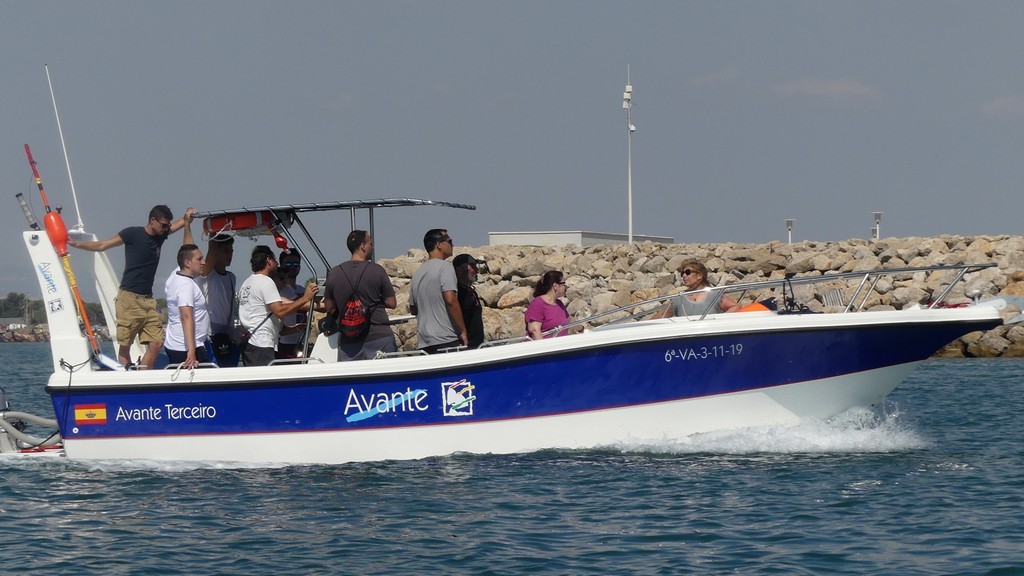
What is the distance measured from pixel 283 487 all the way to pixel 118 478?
147 cm

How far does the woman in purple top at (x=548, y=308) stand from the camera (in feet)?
30.5

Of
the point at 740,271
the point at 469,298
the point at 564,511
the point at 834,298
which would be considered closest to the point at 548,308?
the point at 469,298

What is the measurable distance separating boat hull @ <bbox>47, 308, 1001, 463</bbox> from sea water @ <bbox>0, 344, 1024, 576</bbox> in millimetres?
169

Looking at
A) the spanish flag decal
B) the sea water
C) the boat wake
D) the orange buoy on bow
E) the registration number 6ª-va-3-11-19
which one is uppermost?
the orange buoy on bow

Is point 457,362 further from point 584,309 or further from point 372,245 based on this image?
point 584,309

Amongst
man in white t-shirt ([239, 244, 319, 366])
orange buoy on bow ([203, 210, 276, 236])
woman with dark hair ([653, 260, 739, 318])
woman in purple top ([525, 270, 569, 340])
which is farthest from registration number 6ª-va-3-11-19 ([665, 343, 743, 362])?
orange buoy on bow ([203, 210, 276, 236])

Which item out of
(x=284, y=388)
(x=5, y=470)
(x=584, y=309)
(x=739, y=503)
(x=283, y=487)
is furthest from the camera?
(x=584, y=309)

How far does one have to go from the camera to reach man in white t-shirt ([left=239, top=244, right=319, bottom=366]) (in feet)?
29.0

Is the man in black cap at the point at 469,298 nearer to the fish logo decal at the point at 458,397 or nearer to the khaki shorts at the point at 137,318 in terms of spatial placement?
the fish logo decal at the point at 458,397

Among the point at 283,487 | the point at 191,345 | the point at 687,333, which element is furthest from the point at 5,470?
the point at 687,333

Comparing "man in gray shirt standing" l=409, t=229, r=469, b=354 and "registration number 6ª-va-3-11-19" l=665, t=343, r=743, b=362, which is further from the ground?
"man in gray shirt standing" l=409, t=229, r=469, b=354

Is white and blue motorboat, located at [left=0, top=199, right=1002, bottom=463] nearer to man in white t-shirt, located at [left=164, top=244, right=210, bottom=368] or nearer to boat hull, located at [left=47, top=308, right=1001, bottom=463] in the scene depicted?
boat hull, located at [left=47, top=308, right=1001, bottom=463]

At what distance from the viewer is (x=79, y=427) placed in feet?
29.5

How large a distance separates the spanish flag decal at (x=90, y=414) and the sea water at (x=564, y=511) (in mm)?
369
